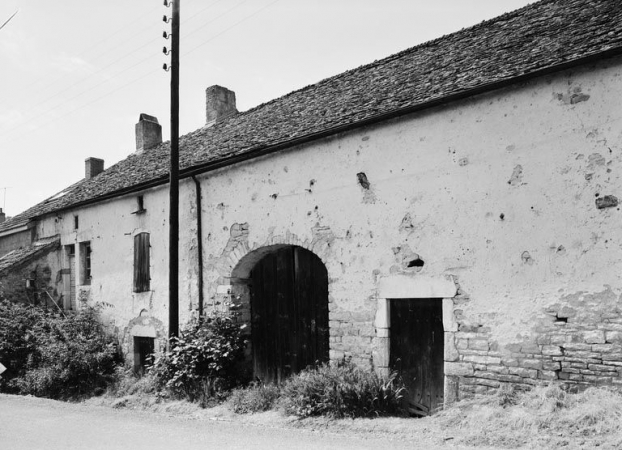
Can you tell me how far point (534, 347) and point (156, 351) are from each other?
332 inches

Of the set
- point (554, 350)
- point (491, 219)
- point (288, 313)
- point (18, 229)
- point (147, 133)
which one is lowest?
point (554, 350)

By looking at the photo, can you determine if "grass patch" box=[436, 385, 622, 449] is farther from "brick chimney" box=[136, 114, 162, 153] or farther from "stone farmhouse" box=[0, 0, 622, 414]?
"brick chimney" box=[136, 114, 162, 153]

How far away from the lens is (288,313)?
36.7 feet

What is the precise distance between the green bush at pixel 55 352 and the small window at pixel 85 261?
3.58 ft

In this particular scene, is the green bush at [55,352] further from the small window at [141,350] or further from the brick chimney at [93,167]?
the brick chimney at [93,167]

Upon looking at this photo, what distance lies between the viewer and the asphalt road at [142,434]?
24.0ft

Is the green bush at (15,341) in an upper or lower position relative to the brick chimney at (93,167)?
lower

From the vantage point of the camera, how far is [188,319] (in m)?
12.7

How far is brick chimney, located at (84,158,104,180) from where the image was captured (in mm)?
21000

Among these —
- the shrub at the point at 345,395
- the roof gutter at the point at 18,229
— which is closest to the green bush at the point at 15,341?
the roof gutter at the point at 18,229

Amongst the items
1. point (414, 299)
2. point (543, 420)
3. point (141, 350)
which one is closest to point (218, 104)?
point (141, 350)

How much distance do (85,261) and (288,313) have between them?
25.6 ft

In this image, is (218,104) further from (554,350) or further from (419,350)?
A: (554,350)

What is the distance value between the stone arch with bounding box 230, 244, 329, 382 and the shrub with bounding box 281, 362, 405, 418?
985 millimetres
